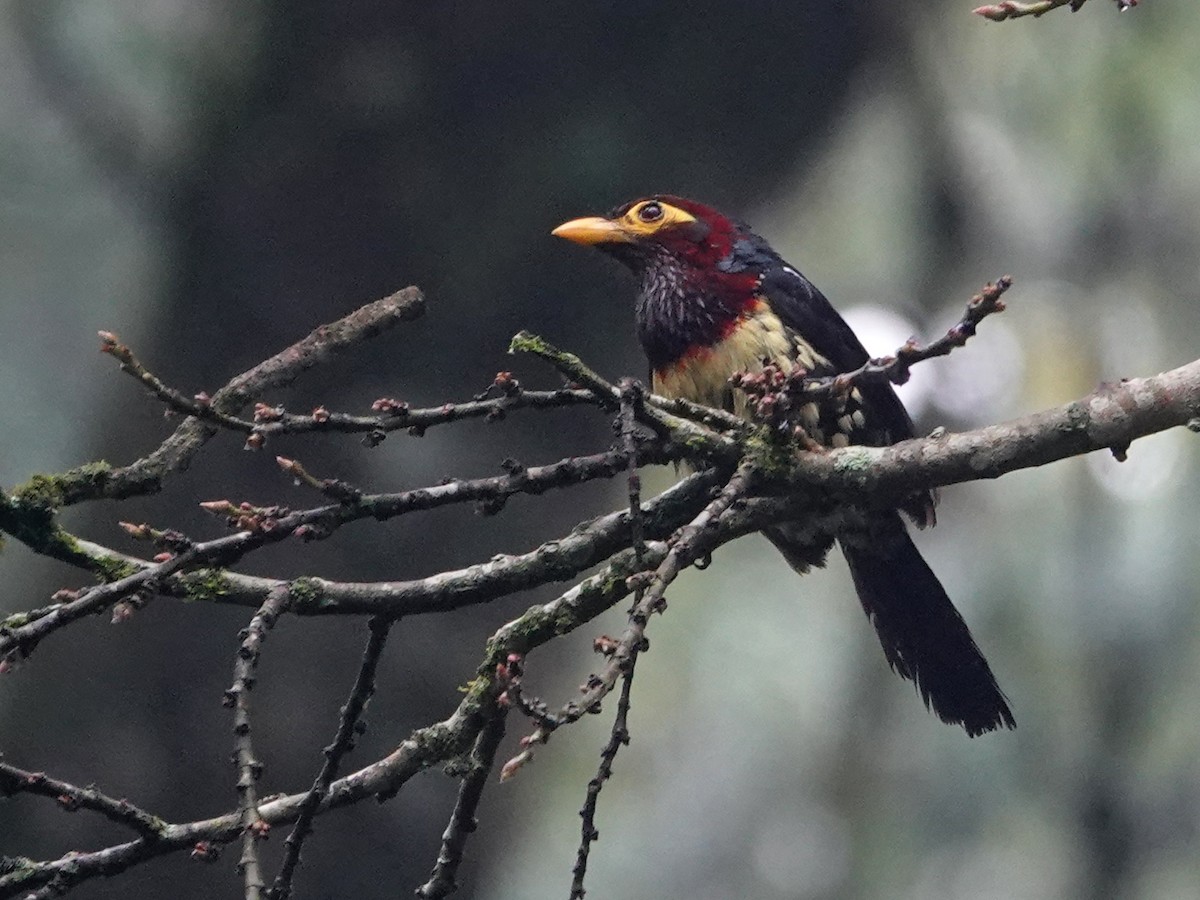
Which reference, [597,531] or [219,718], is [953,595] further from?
[597,531]

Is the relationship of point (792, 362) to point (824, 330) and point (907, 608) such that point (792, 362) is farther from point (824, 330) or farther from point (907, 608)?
point (907, 608)

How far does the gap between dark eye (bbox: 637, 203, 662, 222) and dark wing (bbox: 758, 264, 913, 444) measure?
0.32m

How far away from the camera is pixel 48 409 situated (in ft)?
11.5

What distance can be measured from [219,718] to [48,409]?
0.85 m

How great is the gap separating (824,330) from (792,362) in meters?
0.21

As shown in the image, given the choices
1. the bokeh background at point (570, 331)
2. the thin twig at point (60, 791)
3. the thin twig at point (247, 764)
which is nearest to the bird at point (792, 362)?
the bokeh background at point (570, 331)

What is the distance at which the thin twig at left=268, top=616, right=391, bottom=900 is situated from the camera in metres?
1.58

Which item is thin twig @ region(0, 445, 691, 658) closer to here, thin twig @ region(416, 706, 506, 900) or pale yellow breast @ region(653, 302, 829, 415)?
thin twig @ region(416, 706, 506, 900)

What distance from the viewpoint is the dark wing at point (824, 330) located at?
314 cm

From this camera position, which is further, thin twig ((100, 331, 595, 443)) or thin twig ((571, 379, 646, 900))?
thin twig ((100, 331, 595, 443))

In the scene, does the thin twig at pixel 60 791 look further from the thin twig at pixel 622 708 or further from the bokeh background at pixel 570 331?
the bokeh background at pixel 570 331

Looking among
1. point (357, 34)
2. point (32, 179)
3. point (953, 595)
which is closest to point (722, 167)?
point (357, 34)

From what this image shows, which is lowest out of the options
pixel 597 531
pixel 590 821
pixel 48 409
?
pixel 590 821

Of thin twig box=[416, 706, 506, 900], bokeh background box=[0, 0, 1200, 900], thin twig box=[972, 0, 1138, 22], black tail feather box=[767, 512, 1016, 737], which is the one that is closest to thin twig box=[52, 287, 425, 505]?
thin twig box=[416, 706, 506, 900]
